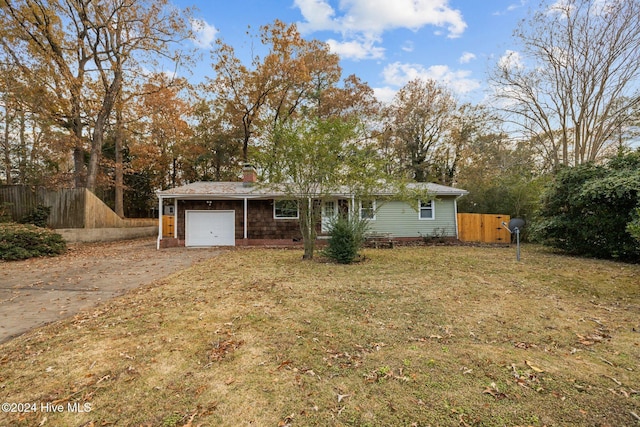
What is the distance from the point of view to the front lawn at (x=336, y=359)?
2.40 meters

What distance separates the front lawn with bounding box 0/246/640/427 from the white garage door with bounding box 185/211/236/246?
813 cm

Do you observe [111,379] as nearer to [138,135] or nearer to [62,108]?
[62,108]

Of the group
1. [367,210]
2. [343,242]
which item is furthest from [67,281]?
[367,210]

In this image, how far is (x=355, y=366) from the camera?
3092 mm

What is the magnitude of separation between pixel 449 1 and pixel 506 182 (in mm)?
9714

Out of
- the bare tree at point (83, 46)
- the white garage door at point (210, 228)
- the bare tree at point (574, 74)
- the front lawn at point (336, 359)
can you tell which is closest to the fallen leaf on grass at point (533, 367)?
the front lawn at point (336, 359)

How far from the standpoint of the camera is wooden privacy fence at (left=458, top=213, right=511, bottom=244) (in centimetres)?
1569

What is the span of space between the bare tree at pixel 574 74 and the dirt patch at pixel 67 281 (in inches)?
647

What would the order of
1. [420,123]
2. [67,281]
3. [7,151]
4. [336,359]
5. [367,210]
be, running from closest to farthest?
[336,359] < [67,281] < [367,210] < [7,151] < [420,123]

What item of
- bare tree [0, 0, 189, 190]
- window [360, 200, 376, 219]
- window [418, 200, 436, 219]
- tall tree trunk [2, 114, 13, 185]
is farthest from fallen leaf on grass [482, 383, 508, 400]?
tall tree trunk [2, 114, 13, 185]

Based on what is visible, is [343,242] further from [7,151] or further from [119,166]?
[7,151]

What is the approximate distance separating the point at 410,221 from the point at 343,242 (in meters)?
7.22

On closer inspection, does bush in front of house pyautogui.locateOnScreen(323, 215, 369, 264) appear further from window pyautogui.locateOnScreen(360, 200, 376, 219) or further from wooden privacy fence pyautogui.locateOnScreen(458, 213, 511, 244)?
wooden privacy fence pyautogui.locateOnScreen(458, 213, 511, 244)

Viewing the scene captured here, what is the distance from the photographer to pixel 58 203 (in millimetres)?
13820
